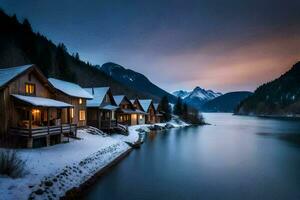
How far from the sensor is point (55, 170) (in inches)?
500

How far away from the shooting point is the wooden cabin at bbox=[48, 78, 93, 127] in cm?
2789

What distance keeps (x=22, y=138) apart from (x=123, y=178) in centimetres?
952

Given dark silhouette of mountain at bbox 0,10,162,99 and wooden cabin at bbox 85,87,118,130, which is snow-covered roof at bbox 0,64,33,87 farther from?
dark silhouette of mountain at bbox 0,10,162,99

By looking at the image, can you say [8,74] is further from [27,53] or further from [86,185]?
[27,53]

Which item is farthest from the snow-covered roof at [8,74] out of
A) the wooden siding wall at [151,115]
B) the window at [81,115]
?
the wooden siding wall at [151,115]

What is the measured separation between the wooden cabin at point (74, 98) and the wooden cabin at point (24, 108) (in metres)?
5.37

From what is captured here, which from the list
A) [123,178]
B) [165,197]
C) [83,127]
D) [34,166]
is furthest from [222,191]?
[83,127]

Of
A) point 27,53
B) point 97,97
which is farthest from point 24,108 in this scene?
point 27,53

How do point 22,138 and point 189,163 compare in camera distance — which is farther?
point 189,163

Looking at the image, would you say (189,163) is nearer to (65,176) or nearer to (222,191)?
(222,191)

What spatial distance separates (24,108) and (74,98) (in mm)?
10724

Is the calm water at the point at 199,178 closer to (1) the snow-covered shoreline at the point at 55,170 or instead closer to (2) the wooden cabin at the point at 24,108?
(1) the snow-covered shoreline at the point at 55,170

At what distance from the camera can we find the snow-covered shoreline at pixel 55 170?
976cm

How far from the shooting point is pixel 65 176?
1262cm
